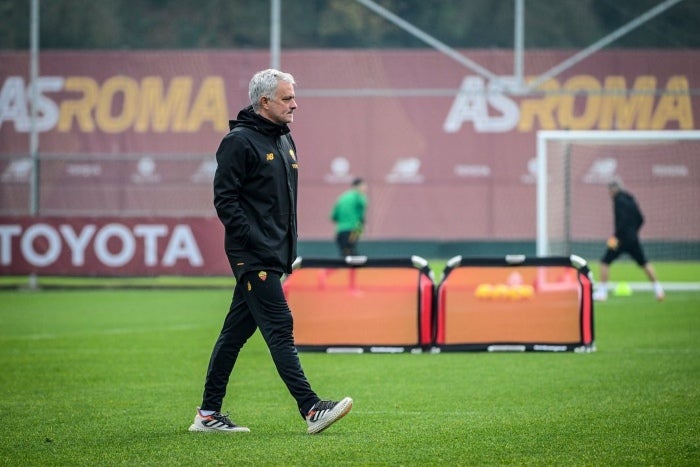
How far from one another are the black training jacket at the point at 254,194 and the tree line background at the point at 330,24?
18.7 m

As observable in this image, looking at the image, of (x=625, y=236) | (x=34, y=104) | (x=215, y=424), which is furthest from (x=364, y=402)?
(x=34, y=104)

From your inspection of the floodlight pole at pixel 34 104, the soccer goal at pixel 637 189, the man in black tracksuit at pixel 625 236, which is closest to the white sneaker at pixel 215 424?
the man in black tracksuit at pixel 625 236

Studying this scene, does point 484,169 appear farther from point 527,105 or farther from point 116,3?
point 116,3

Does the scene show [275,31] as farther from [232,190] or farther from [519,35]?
[232,190]

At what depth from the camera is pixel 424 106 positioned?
3422cm

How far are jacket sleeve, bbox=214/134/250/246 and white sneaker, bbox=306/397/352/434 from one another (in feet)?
3.62

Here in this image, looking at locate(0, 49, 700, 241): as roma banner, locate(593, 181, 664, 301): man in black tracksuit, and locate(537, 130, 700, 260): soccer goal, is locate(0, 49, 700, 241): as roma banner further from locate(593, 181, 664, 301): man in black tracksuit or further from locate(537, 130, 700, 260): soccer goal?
locate(593, 181, 664, 301): man in black tracksuit

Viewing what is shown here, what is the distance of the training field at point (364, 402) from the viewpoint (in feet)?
24.1

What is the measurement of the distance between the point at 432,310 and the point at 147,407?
4686 millimetres

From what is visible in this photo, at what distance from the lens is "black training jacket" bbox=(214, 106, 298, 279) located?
785 centimetres

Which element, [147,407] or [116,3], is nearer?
[147,407]

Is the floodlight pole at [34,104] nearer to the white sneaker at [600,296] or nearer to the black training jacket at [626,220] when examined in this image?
the white sneaker at [600,296]

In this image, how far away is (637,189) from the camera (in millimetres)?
33469

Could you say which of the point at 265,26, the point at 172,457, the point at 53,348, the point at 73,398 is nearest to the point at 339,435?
the point at 172,457
